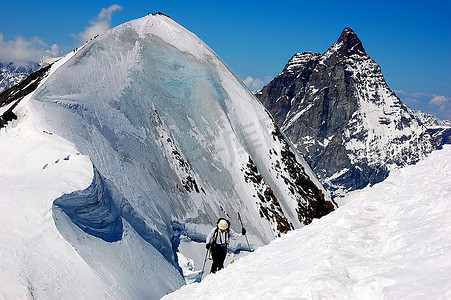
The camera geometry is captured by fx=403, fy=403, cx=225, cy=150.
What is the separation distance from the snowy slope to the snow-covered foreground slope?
5138 mm

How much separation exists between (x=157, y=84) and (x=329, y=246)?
1155 inches

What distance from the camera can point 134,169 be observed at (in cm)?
2588

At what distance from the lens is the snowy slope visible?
552 inches

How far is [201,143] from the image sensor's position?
35531mm

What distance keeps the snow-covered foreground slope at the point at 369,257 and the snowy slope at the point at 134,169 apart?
5138 mm

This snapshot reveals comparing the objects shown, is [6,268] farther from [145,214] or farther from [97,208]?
[145,214]

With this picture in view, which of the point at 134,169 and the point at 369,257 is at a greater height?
the point at 134,169

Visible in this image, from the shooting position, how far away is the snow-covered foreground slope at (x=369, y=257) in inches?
248

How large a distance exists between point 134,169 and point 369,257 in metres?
19.8

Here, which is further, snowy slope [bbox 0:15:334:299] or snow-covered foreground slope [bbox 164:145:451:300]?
snowy slope [bbox 0:15:334:299]

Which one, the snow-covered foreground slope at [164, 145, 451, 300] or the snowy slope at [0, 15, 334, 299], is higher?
the snowy slope at [0, 15, 334, 299]

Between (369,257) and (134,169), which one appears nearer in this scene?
(369,257)

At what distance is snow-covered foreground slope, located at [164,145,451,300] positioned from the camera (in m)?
6.29

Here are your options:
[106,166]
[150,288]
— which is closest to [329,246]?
[150,288]
